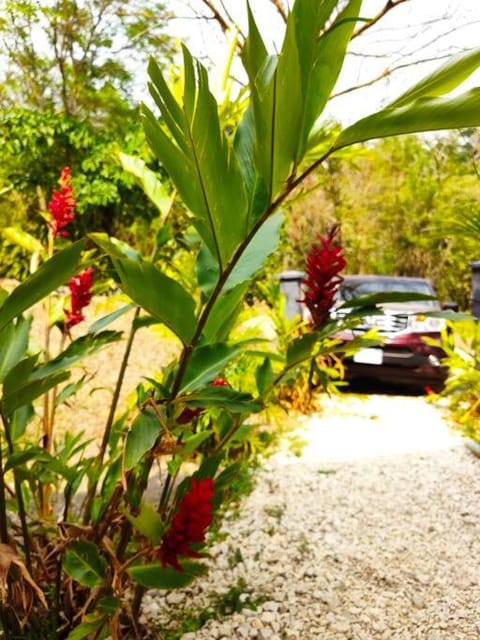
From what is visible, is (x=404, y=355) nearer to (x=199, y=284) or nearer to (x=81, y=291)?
(x=81, y=291)

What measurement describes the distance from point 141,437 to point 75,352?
343 millimetres

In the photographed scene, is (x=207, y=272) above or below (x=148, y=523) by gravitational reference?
above

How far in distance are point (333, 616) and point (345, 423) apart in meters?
2.53

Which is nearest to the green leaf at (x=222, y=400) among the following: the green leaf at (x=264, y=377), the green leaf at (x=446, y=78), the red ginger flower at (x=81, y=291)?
the green leaf at (x=264, y=377)

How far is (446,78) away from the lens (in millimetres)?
740

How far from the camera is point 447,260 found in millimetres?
9430

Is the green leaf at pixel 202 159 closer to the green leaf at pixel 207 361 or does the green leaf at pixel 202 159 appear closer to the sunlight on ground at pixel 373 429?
the green leaf at pixel 207 361

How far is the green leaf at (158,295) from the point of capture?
0.83m

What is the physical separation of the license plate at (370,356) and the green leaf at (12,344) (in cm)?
395

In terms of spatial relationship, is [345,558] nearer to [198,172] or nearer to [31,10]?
[198,172]

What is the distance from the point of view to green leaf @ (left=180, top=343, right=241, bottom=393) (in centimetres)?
108

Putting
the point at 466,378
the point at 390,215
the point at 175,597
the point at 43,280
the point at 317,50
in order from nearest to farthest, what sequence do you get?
the point at 317,50, the point at 43,280, the point at 175,597, the point at 466,378, the point at 390,215

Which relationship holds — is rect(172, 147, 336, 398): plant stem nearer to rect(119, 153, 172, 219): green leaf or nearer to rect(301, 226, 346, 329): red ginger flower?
rect(301, 226, 346, 329): red ginger flower

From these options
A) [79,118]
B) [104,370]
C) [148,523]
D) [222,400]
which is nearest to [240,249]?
[222,400]
